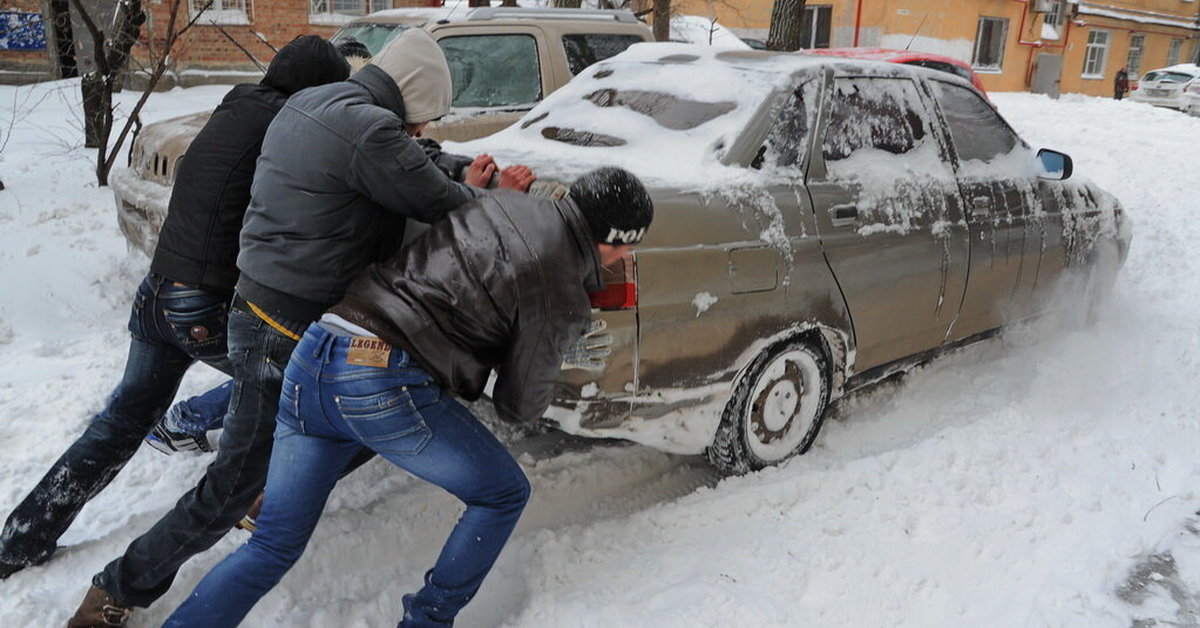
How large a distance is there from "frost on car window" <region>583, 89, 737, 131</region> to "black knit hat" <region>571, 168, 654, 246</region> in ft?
5.22

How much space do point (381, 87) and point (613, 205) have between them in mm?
781

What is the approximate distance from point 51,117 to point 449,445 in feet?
41.6

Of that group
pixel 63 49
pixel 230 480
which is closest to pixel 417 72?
pixel 230 480

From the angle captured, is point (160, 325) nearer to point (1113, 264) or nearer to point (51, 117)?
Result: point (1113, 264)

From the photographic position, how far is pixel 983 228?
4.35 metres

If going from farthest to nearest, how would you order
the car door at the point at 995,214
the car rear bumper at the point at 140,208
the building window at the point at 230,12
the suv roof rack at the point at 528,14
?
the building window at the point at 230,12
the suv roof rack at the point at 528,14
the car rear bumper at the point at 140,208
the car door at the point at 995,214

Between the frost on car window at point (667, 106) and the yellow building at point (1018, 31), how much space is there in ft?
49.4

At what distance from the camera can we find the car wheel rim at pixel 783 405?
3.55 metres

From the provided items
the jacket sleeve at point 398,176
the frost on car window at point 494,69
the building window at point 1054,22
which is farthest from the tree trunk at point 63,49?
the building window at point 1054,22

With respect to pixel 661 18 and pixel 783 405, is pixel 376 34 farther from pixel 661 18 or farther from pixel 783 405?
pixel 661 18

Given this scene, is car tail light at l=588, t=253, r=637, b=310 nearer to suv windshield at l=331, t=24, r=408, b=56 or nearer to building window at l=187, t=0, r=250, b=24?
suv windshield at l=331, t=24, r=408, b=56

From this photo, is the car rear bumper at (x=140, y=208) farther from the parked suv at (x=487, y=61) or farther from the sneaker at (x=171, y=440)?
the sneaker at (x=171, y=440)

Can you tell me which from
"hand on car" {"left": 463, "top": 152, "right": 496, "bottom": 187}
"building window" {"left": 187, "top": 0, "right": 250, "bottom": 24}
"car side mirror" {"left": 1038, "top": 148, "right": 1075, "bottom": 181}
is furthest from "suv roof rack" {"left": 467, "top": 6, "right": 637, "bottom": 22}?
"building window" {"left": 187, "top": 0, "right": 250, "bottom": 24}

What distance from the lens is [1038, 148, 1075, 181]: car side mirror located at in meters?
4.69
